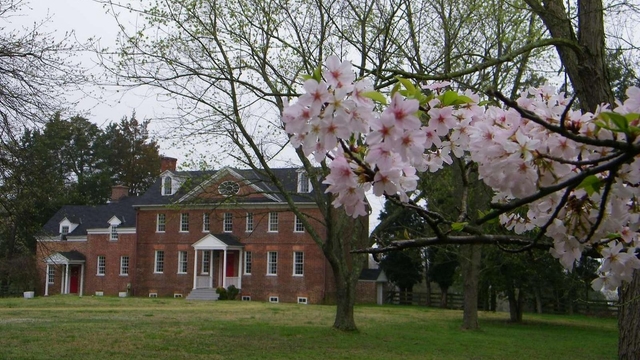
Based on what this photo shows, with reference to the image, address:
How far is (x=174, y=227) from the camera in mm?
45344

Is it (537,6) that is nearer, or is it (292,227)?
(537,6)

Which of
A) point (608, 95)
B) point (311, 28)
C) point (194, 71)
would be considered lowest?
point (608, 95)

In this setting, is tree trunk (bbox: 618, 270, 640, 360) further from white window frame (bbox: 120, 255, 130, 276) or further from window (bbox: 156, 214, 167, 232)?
white window frame (bbox: 120, 255, 130, 276)

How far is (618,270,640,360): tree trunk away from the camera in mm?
5340

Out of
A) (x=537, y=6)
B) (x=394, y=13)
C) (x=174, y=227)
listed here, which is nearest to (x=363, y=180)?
(x=537, y=6)

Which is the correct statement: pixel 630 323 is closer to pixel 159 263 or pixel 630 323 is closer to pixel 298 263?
pixel 298 263

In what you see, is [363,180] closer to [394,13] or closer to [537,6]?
[537,6]

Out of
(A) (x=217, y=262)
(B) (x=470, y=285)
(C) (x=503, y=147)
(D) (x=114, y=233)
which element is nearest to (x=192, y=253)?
(A) (x=217, y=262)

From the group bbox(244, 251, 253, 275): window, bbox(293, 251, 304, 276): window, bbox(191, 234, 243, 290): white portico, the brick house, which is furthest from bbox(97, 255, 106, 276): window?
bbox(293, 251, 304, 276): window

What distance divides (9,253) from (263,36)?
28.2 metres

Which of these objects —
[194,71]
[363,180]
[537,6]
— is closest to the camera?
[363,180]

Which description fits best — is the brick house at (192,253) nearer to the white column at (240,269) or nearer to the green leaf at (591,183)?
the white column at (240,269)

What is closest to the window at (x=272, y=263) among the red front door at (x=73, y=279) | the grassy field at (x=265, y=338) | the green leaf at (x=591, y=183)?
the red front door at (x=73, y=279)

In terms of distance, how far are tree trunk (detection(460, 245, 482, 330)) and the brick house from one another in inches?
672
